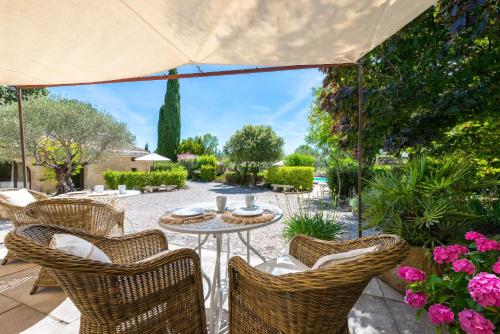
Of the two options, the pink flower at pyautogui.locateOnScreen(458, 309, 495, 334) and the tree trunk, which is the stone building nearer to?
the tree trunk

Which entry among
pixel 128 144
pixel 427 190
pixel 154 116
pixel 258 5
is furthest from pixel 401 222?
pixel 154 116

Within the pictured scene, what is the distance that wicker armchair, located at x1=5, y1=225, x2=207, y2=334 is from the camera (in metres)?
0.90

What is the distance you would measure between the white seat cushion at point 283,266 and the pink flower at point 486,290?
2.56 ft

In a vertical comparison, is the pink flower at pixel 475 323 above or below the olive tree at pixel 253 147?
below

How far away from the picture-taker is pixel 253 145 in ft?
42.2

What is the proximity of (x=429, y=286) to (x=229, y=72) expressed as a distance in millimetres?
2388

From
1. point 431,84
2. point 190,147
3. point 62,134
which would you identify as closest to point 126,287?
point 431,84

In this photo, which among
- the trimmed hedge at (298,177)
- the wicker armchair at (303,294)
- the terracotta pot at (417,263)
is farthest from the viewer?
the trimmed hedge at (298,177)

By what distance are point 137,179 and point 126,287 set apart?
10860 millimetres

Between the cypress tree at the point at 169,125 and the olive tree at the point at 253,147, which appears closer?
the olive tree at the point at 253,147

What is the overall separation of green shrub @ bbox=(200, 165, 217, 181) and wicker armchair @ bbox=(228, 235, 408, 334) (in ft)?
47.1

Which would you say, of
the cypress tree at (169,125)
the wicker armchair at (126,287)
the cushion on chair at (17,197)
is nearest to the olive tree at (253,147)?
the cypress tree at (169,125)

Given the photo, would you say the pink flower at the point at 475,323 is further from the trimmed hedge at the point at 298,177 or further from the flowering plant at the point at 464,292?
the trimmed hedge at the point at 298,177

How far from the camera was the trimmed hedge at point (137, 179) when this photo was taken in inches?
431
